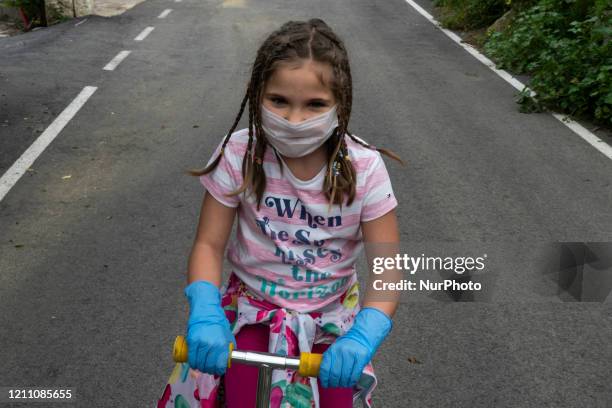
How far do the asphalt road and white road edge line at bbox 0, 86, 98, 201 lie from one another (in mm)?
93

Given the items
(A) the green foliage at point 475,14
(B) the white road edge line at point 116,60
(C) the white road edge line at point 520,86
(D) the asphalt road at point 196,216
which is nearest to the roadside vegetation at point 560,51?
(C) the white road edge line at point 520,86

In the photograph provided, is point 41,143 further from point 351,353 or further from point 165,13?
point 165,13

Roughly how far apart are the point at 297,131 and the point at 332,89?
16 centimetres

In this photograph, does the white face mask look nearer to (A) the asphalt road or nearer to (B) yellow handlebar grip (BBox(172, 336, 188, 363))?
(B) yellow handlebar grip (BBox(172, 336, 188, 363))

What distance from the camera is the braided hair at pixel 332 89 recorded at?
233cm

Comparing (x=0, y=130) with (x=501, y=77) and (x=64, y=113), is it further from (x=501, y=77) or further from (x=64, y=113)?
(x=501, y=77)

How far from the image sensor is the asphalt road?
14.0ft

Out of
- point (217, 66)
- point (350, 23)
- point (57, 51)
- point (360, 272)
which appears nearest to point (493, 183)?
point (360, 272)

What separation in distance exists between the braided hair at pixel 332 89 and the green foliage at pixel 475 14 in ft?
44.2

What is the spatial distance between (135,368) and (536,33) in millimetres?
8879

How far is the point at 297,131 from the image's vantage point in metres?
2.31

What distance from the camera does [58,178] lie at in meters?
7.07

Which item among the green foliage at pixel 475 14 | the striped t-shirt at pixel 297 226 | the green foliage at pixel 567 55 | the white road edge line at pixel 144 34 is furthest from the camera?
the green foliage at pixel 475 14

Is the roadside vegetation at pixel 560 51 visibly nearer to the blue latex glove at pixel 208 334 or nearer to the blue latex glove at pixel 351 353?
the blue latex glove at pixel 351 353
